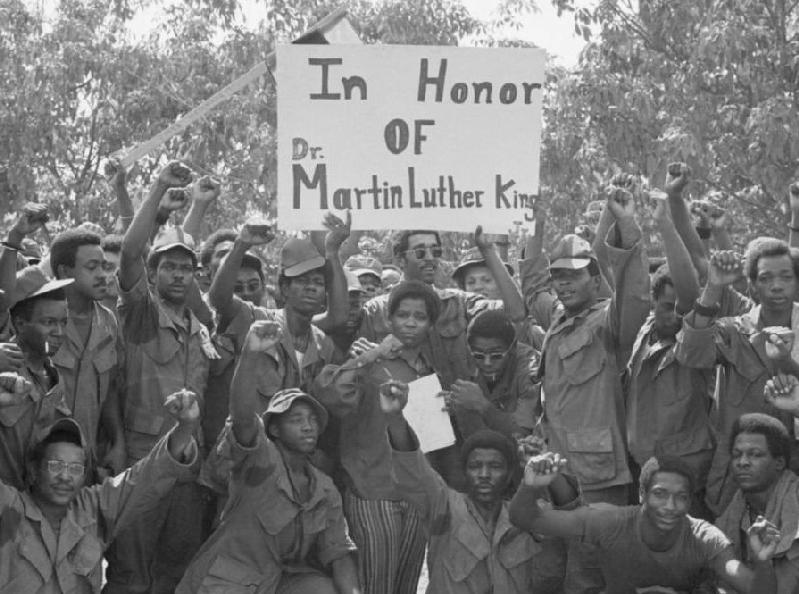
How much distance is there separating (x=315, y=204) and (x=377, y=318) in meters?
0.68

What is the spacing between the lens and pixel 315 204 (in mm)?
9188

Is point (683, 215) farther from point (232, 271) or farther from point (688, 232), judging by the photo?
point (232, 271)

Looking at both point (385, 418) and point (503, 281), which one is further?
point (503, 281)

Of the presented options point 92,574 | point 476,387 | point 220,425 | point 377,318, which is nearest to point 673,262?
point 476,387

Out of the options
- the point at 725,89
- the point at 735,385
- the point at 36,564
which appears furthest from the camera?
the point at 725,89

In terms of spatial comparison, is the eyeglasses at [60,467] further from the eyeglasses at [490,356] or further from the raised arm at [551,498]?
the eyeglasses at [490,356]

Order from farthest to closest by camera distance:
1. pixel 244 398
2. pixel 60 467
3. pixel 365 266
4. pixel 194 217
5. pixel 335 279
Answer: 1. pixel 365 266
2. pixel 194 217
3. pixel 335 279
4. pixel 244 398
5. pixel 60 467

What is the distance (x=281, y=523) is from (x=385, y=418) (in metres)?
0.78

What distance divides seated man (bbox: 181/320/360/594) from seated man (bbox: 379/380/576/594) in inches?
17.5

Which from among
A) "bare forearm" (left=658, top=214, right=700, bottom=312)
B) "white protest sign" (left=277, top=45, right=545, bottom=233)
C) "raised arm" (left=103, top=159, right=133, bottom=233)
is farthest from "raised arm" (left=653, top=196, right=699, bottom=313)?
"raised arm" (left=103, top=159, right=133, bottom=233)

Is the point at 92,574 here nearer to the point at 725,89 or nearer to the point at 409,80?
the point at 409,80

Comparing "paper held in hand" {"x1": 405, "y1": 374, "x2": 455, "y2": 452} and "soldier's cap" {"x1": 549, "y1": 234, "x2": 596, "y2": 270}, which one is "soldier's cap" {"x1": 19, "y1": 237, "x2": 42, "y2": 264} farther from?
"soldier's cap" {"x1": 549, "y1": 234, "x2": 596, "y2": 270}

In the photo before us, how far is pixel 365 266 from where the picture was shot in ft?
35.4

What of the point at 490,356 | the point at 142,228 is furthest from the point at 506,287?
the point at 142,228
